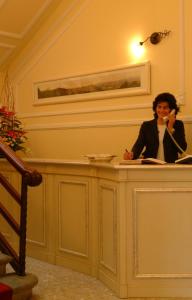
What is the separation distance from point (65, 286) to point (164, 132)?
5.53 feet

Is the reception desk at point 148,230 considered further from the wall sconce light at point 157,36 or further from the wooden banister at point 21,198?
the wall sconce light at point 157,36

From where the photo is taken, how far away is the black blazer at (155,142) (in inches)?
161

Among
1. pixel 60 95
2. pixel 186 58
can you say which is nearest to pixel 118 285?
pixel 186 58

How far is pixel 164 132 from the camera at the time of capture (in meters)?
4.11

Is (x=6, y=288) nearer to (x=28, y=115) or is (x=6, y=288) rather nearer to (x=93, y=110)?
(x=93, y=110)

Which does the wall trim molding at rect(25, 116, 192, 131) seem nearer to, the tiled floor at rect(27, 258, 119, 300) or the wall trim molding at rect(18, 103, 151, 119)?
the wall trim molding at rect(18, 103, 151, 119)

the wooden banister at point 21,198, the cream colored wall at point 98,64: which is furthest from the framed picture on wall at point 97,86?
the wooden banister at point 21,198

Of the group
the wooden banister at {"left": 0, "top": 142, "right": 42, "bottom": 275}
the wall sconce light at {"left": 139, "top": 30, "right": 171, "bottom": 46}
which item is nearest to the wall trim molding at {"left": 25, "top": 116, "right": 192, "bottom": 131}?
the wall sconce light at {"left": 139, "top": 30, "right": 171, "bottom": 46}

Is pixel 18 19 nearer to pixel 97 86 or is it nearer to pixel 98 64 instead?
pixel 98 64

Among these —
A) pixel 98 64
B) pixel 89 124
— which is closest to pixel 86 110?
pixel 89 124

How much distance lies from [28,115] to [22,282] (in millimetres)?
3352

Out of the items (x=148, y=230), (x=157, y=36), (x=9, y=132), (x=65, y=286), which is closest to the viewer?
(x=148, y=230)

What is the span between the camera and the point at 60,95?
571cm

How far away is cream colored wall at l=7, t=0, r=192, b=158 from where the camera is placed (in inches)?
178
